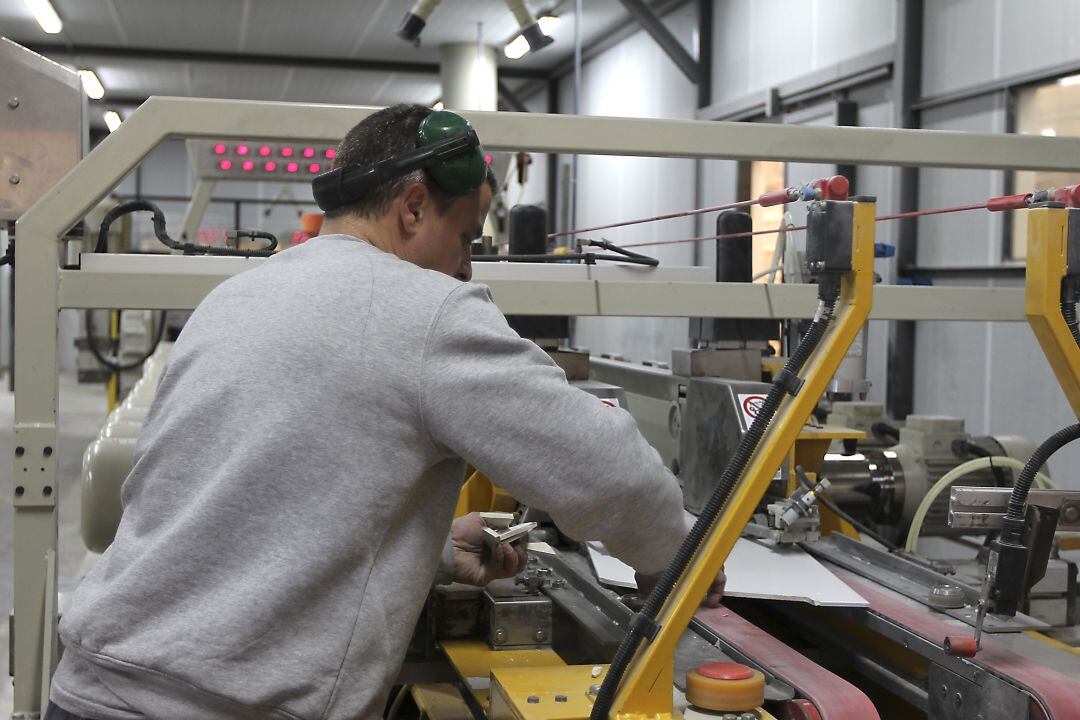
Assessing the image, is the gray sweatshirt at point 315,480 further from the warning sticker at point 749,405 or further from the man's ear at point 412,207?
the warning sticker at point 749,405

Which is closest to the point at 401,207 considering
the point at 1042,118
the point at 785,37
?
the point at 1042,118

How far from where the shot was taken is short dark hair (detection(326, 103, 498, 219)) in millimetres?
1178

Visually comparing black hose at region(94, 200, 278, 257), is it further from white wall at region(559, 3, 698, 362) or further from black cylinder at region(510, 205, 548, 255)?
white wall at region(559, 3, 698, 362)

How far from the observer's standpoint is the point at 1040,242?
4.47ft

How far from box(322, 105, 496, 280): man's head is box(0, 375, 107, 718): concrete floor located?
86 centimetres

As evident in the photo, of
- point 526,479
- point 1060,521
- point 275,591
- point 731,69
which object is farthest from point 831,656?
point 731,69

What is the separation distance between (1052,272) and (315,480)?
0.93 metres

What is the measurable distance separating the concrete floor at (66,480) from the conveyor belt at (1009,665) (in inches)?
50.9

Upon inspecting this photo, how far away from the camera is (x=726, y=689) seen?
3.88 ft

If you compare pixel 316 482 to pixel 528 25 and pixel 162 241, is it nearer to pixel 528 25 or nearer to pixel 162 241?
pixel 162 241

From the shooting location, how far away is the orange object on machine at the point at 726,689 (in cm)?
118

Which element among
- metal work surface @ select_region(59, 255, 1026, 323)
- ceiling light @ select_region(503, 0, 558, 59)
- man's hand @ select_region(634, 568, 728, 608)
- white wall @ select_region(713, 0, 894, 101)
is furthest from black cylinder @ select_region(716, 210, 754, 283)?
white wall @ select_region(713, 0, 894, 101)

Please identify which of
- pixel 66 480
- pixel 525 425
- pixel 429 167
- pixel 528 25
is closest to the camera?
pixel 525 425

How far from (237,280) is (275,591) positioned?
338 millimetres
